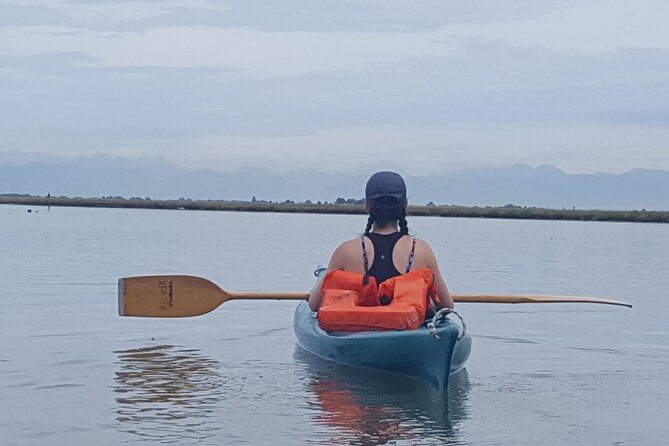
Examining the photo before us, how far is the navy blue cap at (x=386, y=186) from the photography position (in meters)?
9.59

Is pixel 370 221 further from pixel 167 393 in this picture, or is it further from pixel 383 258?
pixel 167 393

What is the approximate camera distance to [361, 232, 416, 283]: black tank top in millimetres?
9555

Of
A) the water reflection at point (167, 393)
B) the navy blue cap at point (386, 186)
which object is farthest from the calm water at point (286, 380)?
the navy blue cap at point (386, 186)

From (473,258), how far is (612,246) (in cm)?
1211

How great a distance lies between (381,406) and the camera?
883 centimetres

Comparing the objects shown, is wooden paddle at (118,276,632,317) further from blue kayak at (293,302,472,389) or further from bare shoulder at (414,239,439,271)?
bare shoulder at (414,239,439,271)

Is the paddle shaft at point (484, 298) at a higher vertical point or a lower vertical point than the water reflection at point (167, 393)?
higher

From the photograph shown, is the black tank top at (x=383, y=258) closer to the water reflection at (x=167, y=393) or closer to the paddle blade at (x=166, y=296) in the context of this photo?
the water reflection at (x=167, y=393)

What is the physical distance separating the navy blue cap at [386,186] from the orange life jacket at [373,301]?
68 cm

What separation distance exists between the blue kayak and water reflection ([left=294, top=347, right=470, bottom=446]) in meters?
0.10

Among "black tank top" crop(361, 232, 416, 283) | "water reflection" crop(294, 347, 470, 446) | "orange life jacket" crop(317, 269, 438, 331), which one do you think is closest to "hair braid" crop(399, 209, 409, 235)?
"black tank top" crop(361, 232, 416, 283)

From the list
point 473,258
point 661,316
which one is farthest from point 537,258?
point 661,316

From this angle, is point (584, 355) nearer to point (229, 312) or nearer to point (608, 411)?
point (608, 411)

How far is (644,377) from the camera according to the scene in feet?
35.3
